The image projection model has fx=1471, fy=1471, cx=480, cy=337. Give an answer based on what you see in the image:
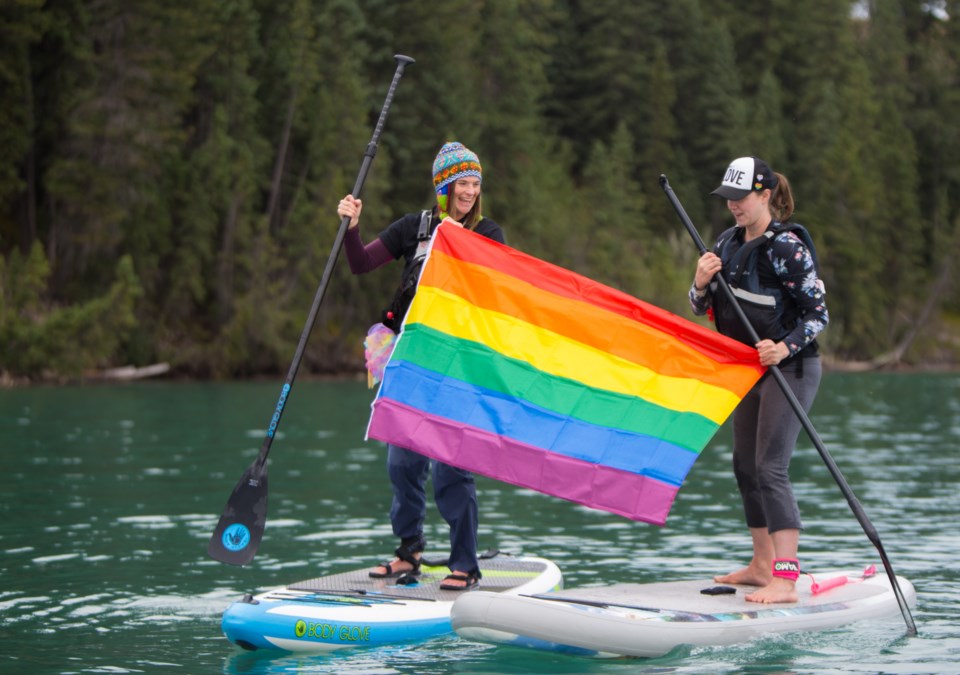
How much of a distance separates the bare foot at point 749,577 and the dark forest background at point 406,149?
31.4m

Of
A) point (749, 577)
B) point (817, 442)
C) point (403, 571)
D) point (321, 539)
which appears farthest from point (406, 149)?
point (817, 442)

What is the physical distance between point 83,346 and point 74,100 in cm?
1000

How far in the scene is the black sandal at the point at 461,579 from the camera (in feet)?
29.2

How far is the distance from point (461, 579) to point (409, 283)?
1829 mm

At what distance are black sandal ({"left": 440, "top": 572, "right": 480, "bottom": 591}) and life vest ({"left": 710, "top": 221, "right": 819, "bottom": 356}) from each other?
220cm

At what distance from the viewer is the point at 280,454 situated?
20.6 metres

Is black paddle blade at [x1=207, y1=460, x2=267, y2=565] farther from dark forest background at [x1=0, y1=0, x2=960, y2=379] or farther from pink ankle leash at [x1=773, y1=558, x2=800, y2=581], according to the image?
dark forest background at [x1=0, y1=0, x2=960, y2=379]

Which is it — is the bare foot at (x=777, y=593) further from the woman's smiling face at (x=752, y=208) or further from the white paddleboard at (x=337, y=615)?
the woman's smiling face at (x=752, y=208)

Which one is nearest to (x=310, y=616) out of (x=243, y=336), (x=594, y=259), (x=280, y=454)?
(x=280, y=454)

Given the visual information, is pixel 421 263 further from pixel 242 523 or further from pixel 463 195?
pixel 242 523

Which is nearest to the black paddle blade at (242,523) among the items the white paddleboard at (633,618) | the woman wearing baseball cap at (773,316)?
the white paddleboard at (633,618)

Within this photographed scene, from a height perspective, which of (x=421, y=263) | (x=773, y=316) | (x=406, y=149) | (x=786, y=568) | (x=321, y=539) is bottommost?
(x=321, y=539)

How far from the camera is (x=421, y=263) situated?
8953 mm

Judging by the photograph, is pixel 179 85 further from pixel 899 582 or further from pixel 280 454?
pixel 899 582
